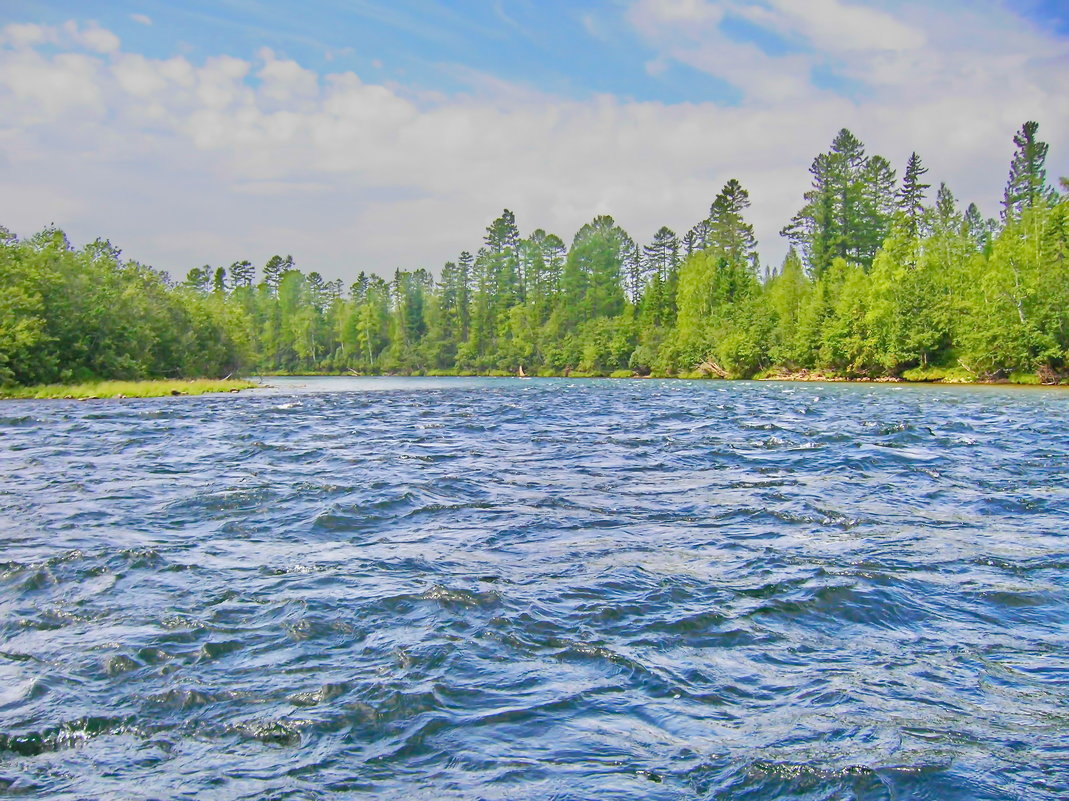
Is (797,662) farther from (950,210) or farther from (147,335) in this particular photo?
(950,210)

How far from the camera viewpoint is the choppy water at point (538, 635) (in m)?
4.79

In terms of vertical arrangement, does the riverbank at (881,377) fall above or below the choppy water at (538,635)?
above

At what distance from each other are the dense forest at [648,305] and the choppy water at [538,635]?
4583 centimetres

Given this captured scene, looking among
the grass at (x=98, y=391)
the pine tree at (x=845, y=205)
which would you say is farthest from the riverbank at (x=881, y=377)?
the grass at (x=98, y=391)

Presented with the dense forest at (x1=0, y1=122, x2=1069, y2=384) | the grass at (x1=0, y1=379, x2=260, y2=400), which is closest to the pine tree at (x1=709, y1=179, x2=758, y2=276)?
the dense forest at (x1=0, y1=122, x2=1069, y2=384)

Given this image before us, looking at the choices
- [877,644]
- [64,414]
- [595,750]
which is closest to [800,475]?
[877,644]

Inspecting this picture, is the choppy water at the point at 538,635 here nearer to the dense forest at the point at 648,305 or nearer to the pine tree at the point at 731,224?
the dense forest at the point at 648,305

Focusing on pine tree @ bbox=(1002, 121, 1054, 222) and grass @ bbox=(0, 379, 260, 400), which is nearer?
grass @ bbox=(0, 379, 260, 400)

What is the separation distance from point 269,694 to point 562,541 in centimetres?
524

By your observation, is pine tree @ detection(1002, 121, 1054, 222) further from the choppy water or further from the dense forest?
the choppy water

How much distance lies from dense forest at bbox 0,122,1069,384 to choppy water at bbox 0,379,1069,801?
150 ft

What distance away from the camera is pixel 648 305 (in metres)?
108

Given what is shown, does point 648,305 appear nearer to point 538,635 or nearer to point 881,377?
point 881,377

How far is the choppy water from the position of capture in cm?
479
